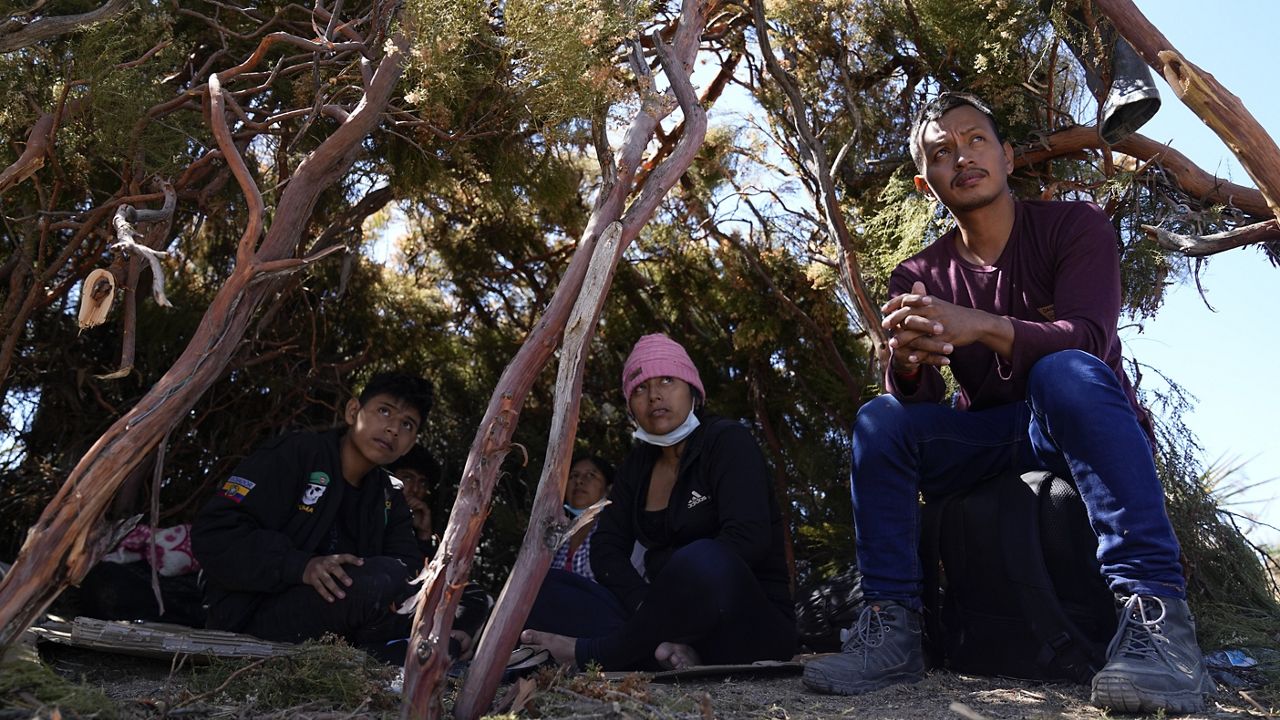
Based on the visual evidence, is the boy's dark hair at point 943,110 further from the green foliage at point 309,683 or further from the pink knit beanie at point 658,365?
the green foliage at point 309,683

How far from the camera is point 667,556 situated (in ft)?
10.8

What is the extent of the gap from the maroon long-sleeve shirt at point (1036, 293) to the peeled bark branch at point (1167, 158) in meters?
0.68

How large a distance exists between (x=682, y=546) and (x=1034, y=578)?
1.10 meters

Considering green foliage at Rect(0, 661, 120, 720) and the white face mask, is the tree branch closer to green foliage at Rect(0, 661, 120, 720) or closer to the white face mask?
the white face mask

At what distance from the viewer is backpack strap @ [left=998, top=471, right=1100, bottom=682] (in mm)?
2383

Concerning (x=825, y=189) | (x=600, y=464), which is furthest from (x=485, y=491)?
(x=600, y=464)

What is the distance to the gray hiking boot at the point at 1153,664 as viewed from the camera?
1.99 meters

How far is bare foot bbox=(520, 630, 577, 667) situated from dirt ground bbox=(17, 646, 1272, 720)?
1.87 ft

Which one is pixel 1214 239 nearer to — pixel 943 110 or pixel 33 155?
pixel 943 110

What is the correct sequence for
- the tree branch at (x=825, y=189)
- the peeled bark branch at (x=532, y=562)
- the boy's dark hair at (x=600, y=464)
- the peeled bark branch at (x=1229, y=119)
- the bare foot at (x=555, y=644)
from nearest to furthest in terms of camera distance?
the peeled bark branch at (x=532, y=562), the peeled bark branch at (x=1229, y=119), the bare foot at (x=555, y=644), the tree branch at (x=825, y=189), the boy's dark hair at (x=600, y=464)

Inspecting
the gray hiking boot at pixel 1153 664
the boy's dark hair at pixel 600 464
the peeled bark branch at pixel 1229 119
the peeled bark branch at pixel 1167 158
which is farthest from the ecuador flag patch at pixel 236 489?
the peeled bark branch at pixel 1229 119

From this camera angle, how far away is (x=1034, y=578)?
2.47 metres

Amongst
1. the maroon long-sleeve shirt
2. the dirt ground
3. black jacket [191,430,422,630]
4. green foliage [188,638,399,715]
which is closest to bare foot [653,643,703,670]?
the dirt ground

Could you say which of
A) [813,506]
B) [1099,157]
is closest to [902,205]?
[1099,157]
